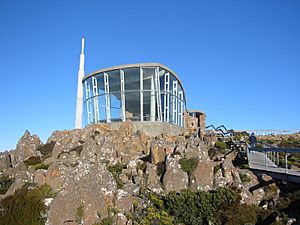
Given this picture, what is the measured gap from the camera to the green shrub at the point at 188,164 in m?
19.7

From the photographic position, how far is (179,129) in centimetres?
3709

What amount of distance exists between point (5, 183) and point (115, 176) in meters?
7.96

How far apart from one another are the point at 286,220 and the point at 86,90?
94.3 ft

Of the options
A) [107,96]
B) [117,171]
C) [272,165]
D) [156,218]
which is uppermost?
[107,96]

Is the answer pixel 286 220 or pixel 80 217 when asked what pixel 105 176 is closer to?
pixel 80 217

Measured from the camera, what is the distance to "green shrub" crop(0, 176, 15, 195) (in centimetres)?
2054

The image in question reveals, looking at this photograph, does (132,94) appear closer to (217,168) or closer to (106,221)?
(217,168)

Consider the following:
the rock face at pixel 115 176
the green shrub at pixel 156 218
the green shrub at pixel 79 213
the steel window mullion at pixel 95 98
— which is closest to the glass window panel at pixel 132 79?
the steel window mullion at pixel 95 98

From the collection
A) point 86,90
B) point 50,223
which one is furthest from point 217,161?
point 86,90

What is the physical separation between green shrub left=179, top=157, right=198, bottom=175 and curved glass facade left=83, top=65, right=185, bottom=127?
13.3m

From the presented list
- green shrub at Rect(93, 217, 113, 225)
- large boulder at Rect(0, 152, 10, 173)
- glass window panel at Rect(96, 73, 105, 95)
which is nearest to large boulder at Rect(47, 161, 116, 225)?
green shrub at Rect(93, 217, 113, 225)

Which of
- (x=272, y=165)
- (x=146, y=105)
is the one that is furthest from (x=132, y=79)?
(x=272, y=165)

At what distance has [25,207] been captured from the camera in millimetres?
17078

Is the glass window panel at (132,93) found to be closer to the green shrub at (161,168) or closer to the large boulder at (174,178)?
the green shrub at (161,168)
